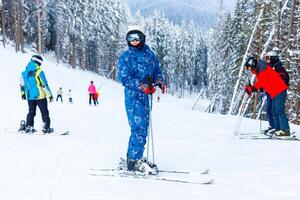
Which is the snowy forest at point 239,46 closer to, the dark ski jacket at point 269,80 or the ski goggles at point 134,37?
the dark ski jacket at point 269,80

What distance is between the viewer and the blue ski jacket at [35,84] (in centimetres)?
932

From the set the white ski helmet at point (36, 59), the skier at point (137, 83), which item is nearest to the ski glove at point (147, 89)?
the skier at point (137, 83)

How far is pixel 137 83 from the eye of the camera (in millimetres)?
5582

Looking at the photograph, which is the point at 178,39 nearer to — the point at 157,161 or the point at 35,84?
the point at 35,84

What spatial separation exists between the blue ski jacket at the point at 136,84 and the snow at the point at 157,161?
0.65 m

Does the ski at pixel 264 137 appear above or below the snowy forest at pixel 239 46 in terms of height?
below

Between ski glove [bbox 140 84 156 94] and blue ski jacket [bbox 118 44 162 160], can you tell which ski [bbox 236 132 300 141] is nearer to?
blue ski jacket [bbox 118 44 162 160]

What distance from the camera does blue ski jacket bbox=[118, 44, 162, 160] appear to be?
5605mm

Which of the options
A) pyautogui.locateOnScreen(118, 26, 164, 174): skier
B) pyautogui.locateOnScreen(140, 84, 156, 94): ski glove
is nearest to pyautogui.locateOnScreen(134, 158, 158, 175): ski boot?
pyautogui.locateOnScreen(118, 26, 164, 174): skier

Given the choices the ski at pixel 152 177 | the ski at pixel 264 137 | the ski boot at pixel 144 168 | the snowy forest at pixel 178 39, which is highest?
the snowy forest at pixel 178 39

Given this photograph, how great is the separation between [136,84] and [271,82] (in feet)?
16.6

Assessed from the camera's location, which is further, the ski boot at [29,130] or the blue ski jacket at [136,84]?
the ski boot at [29,130]

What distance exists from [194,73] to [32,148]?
310 feet

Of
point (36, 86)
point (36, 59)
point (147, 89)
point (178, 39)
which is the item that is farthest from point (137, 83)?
point (178, 39)
